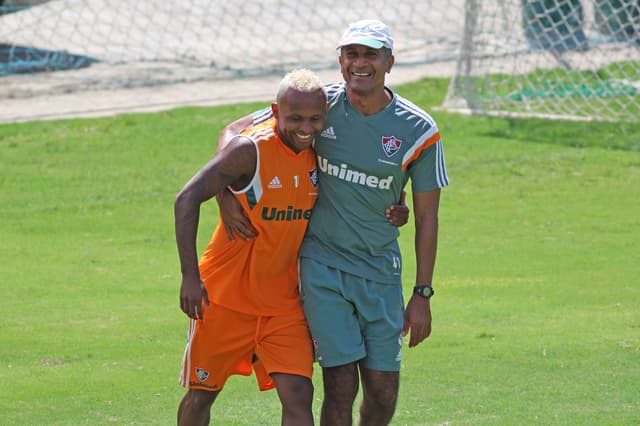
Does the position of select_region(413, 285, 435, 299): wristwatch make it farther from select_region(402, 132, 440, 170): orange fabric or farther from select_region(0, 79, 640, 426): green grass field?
select_region(0, 79, 640, 426): green grass field

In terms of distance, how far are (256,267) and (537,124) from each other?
13.1 m

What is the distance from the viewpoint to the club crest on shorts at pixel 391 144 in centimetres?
590

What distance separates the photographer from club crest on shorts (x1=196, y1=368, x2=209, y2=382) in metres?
5.98

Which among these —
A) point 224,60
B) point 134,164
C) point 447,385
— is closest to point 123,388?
point 447,385

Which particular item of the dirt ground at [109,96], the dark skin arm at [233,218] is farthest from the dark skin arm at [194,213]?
Result: the dirt ground at [109,96]

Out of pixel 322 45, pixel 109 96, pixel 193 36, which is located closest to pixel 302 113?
pixel 109 96

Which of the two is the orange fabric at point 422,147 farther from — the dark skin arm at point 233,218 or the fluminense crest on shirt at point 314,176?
the dark skin arm at point 233,218

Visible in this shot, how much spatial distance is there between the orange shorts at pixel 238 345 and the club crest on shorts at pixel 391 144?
87 cm

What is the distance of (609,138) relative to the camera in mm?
17453

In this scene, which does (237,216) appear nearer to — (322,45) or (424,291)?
(424,291)

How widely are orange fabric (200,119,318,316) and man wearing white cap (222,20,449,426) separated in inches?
3.3

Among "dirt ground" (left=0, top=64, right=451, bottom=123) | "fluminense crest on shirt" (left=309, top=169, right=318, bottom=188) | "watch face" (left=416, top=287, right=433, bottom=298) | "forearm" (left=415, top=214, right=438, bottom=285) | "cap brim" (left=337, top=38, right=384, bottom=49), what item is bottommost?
"dirt ground" (left=0, top=64, right=451, bottom=123)

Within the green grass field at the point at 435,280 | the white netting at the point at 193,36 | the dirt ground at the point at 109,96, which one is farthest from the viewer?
the white netting at the point at 193,36

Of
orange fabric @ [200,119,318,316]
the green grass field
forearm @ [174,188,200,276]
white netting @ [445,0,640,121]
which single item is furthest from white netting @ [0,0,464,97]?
forearm @ [174,188,200,276]
